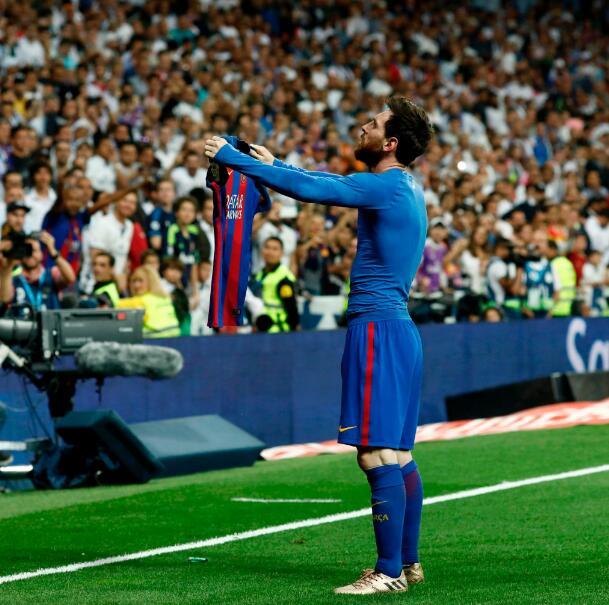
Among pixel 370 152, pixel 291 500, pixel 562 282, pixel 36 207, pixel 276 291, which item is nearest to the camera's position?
pixel 370 152

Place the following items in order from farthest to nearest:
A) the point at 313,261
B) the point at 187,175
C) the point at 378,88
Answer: the point at 378,88 → the point at 187,175 → the point at 313,261

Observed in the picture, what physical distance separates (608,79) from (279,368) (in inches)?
660

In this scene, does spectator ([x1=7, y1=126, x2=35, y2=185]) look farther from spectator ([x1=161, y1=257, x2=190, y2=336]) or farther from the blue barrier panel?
the blue barrier panel

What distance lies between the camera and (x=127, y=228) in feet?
49.5

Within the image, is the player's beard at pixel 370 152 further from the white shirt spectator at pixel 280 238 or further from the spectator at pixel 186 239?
the white shirt spectator at pixel 280 238

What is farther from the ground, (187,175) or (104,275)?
(187,175)

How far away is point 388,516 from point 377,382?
0.57 metres

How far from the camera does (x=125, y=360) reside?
11.2 m

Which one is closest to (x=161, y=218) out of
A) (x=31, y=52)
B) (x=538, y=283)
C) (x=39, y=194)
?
(x=39, y=194)

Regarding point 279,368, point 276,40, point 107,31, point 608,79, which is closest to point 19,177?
point 279,368

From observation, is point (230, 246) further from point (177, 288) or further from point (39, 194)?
point (39, 194)

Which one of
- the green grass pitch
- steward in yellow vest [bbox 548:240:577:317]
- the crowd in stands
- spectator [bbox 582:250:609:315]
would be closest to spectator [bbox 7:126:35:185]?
the crowd in stands

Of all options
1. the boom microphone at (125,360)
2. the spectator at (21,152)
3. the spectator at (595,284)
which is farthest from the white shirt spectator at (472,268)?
the boom microphone at (125,360)

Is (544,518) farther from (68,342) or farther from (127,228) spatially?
(127,228)
